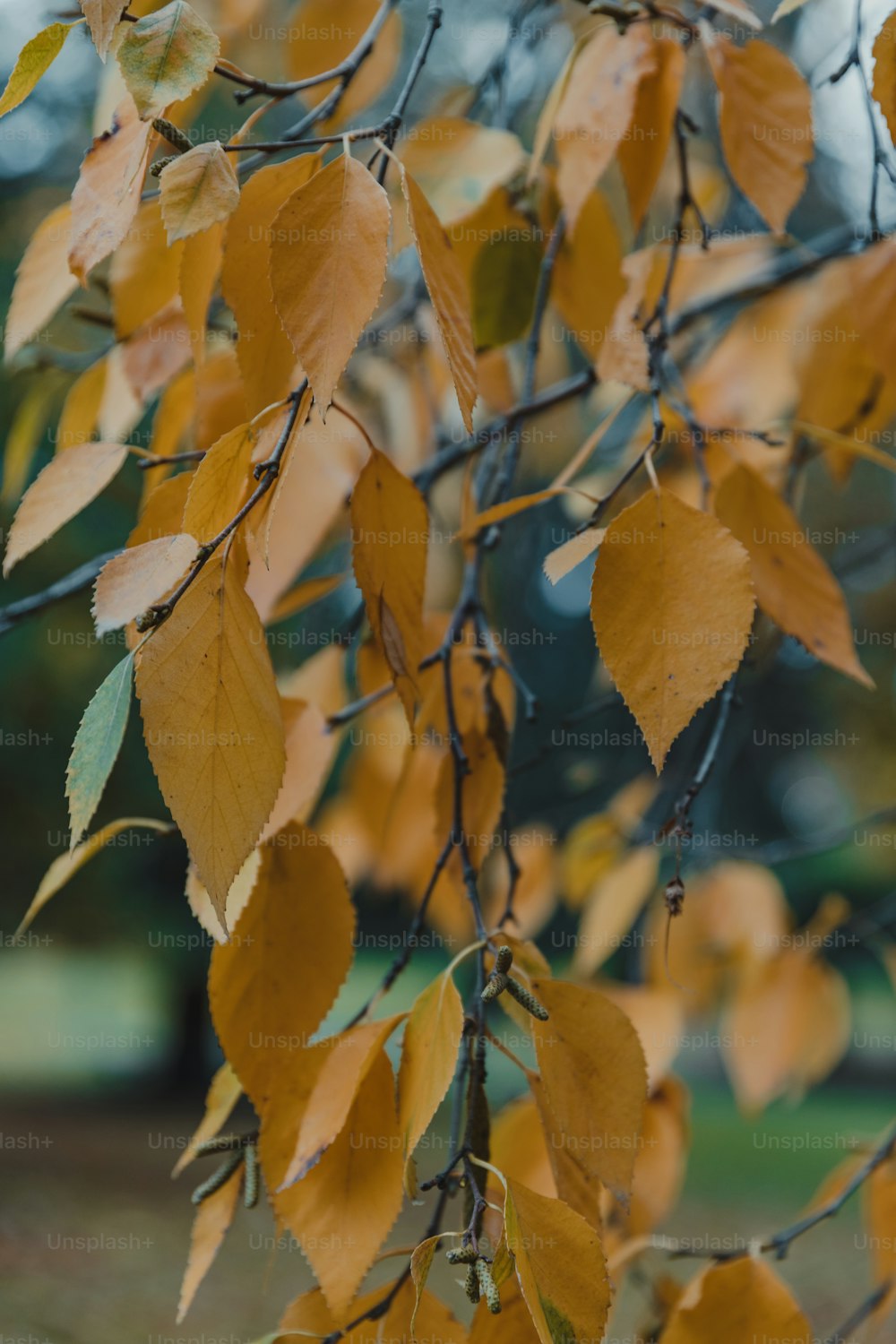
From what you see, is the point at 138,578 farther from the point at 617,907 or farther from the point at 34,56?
the point at 617,907

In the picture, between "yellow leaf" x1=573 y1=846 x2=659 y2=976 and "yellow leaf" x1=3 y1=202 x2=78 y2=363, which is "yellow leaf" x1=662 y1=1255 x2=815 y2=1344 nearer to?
"yellow leaf" x1=573 y1=846 x2=659 y2=976

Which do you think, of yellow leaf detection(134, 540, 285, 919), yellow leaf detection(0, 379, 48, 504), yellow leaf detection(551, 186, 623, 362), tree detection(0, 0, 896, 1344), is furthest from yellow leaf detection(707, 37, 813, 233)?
yellow leaf detection(0, 379, 48, 504)

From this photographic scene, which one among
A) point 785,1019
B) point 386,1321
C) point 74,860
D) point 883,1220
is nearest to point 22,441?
point 74,860

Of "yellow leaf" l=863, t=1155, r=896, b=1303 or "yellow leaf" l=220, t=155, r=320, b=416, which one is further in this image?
"yellow leaf" l=863, t=1155, r=896, b=1303

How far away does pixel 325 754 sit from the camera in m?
0.56

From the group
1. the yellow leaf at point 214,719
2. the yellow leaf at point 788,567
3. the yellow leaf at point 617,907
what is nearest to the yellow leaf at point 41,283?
the yellow leaf at point 214,719

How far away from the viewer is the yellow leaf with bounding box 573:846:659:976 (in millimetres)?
994

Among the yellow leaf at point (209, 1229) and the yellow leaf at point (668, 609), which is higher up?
the yellow leaf at point (668, 609)

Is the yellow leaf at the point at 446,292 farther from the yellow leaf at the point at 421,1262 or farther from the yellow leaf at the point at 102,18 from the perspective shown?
the yellow leaf at the point at 421,1262

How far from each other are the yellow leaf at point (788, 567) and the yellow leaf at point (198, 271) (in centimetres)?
27

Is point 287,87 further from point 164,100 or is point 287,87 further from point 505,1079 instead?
Result: point 505,1079

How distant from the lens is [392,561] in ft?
1.56

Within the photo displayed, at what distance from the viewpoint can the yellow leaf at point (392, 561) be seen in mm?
459

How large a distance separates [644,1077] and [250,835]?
20cm
